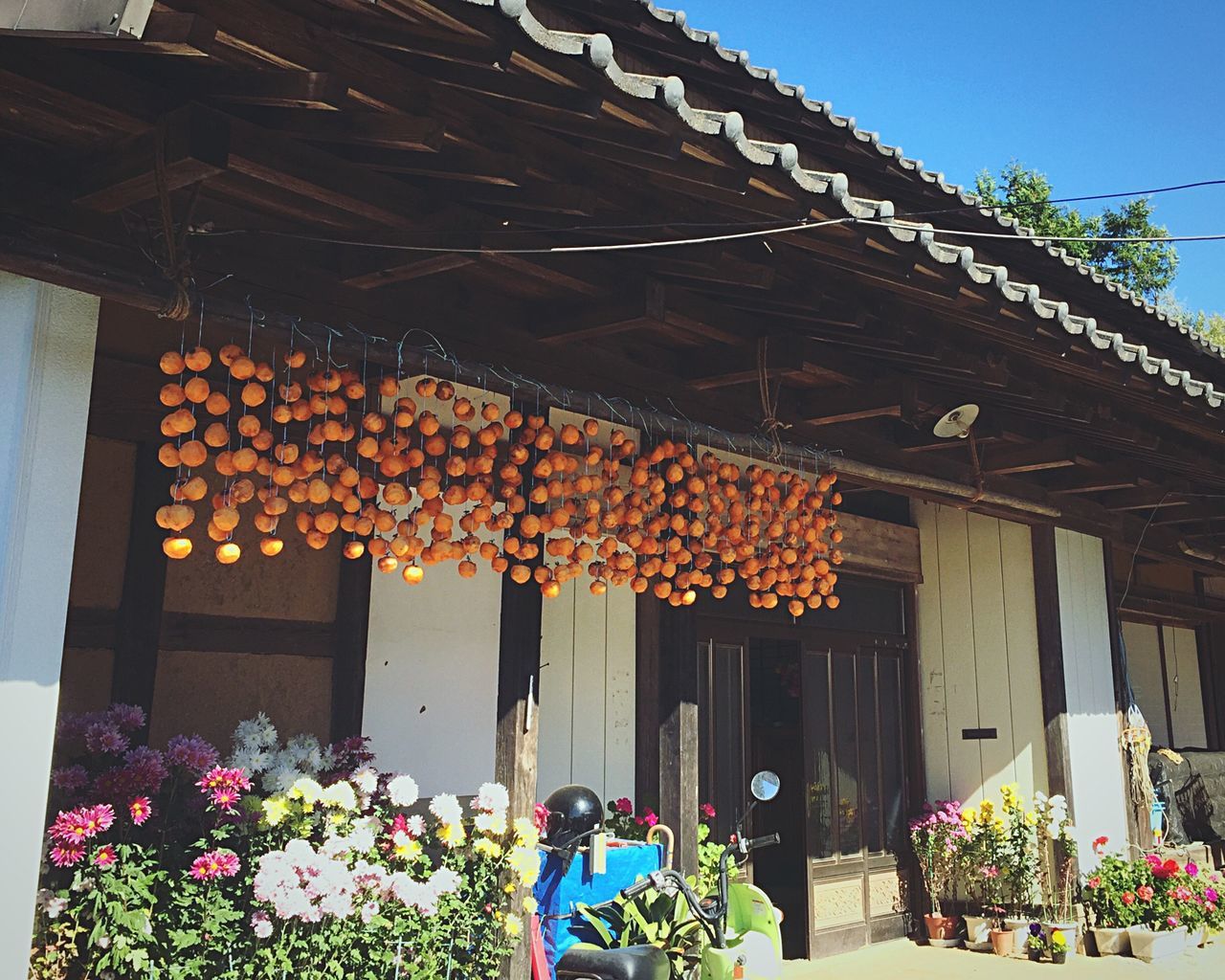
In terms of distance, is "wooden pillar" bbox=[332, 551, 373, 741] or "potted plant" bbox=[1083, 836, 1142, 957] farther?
"potted plant" bbox=[1083, 836, 1142, 957]

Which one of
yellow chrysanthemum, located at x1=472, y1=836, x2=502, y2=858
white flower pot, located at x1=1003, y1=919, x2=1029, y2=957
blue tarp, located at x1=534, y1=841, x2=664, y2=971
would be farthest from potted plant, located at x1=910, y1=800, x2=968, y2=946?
yellow chrysanthemum, located at x1=472, y1=836, x2=502, y2=858

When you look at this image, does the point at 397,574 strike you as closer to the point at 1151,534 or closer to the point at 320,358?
the point at 320,358

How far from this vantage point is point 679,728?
6.07 metres

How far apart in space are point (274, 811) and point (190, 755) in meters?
0.34

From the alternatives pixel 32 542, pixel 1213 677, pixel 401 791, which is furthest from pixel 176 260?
pixel 1213 677

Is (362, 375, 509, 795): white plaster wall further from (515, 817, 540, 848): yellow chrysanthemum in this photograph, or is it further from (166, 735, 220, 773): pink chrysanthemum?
(166, 735, 220, 773): pink chrysanthemum

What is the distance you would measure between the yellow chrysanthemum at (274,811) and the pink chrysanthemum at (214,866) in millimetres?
194

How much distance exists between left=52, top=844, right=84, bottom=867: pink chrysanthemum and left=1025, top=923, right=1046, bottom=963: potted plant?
6467 millimetres

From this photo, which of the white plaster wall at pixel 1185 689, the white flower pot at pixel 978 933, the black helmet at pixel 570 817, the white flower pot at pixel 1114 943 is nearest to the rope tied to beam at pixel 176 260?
the black helmet at pixel 570 817

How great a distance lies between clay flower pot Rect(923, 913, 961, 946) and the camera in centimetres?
787

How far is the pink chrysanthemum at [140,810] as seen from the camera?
328 centimetres

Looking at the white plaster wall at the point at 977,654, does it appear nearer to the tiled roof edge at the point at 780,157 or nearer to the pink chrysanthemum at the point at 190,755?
the tiled roof edge at the point at 780,157

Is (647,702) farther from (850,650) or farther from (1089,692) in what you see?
(1089,692)

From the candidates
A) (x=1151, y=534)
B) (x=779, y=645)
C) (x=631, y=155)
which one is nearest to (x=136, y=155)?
(x=631, y=155)
